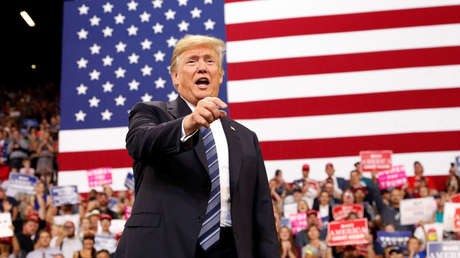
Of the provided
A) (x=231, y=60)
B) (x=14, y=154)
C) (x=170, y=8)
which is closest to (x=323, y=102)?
(x=231, y=60)

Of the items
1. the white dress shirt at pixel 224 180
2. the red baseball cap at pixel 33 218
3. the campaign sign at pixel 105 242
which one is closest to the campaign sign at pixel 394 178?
the campaign sign at pixel 105 242

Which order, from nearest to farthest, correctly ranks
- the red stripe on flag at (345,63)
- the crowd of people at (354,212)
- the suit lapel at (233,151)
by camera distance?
the suit lapel at (233,151)
the crowd of people at (354,212)
the red stripe on flag at (345,63)

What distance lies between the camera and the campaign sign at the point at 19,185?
22.4 feet

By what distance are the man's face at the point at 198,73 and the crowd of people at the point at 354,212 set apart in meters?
3.82

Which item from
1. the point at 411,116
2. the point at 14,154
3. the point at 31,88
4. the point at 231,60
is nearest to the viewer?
the point at 411,116

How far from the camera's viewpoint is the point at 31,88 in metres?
15.5

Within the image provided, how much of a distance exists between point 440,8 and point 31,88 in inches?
455

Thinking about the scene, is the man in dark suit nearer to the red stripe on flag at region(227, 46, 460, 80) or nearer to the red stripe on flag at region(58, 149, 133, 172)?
the red stripe on flag at region(227, 46, 460, 80)

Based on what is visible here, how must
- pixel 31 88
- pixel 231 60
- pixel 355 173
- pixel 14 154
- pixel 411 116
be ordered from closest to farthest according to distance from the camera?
1. pixel 355 173
2. pixel 411 116
3. pixel 231 60
4. pixel 14 154
5. pixel 31 88

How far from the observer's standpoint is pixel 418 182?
6.38m

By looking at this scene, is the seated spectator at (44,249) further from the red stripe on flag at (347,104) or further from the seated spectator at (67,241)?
the red stripe on flag at (347,104)

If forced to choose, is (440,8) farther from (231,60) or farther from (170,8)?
(170,8)

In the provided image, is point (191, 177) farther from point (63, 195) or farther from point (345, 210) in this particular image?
point (63, 195)

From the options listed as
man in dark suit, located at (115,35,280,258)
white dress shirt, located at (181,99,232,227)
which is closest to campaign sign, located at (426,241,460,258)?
man in dark suit, located at (115,35,280,258)
